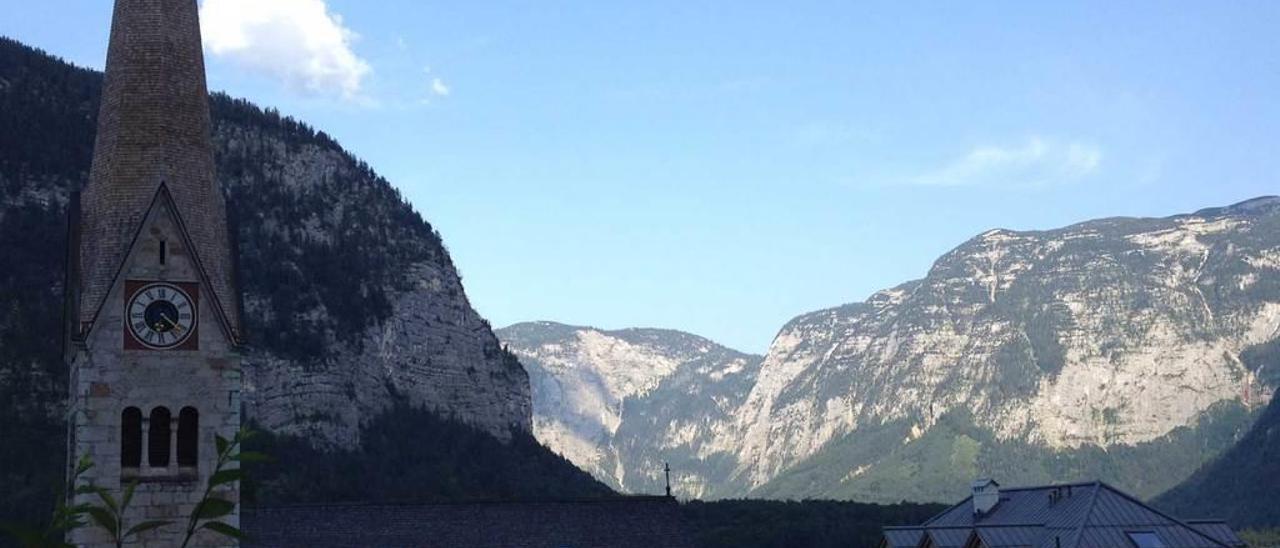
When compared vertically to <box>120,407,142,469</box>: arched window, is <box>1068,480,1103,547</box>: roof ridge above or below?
below

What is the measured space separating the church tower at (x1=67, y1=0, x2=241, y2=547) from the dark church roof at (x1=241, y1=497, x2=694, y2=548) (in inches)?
1292

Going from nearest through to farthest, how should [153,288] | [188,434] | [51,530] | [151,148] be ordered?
1. [51,530]
2. [188,434]
3. [153,288]
4. [151,148]

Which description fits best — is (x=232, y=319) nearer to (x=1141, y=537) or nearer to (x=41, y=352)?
(x=1141, y=537)

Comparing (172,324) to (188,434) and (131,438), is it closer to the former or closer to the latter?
(188,434)

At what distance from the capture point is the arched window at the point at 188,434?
42.4 meters

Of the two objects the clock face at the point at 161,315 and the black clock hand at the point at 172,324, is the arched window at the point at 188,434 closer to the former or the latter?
the clock face at the point at 161,315

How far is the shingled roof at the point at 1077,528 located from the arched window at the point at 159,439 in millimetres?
37827

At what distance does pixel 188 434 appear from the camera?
42.6 metres

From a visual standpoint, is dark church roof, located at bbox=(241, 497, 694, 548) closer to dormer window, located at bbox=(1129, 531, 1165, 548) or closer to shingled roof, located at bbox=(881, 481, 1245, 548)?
shingled roof, located at bbox=(881, 481, 1245, 548)

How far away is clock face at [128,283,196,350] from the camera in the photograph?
4284cm

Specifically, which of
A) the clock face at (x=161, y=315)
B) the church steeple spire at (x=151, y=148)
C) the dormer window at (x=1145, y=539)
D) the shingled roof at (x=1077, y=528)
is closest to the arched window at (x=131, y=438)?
the clock face at (x=161, y=315)

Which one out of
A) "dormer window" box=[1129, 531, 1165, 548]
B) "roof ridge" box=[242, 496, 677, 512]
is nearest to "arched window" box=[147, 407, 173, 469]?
"roof ridge" box=[242, 496, 677, 512]

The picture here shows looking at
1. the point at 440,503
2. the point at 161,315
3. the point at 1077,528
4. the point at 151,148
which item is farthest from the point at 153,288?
the point at 1077,528

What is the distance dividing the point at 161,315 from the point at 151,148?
13.8 ft
